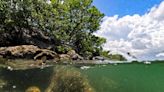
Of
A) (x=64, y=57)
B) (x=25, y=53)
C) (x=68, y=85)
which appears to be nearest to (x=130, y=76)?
(x=64, y=57)

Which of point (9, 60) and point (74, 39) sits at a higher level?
point (74, 39)

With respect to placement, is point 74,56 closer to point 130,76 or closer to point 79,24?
point 130,76

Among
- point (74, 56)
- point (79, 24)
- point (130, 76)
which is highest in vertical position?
point (79, 24)

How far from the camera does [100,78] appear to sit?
136ft

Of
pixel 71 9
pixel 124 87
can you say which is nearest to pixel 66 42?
pixel 71 9

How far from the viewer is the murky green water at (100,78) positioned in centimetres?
2883

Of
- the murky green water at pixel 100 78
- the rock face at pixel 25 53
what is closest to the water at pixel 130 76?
the murky green water at pixel 100 78

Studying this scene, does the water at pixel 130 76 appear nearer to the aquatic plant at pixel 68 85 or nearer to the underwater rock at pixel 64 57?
the underwater rock at pixel 64 57

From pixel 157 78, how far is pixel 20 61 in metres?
22.2

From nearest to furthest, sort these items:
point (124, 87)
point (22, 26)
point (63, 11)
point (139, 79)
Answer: point (124, 87) → point (139, 79) → point (22, 26) → point (63, 11)

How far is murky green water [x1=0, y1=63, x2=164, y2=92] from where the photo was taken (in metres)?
28.8

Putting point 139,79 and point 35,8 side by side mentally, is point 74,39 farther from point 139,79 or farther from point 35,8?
point 139,79

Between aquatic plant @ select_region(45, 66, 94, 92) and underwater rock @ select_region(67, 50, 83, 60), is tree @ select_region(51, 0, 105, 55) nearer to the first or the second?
underwater rock @ select_region(67, 50, 83, 60)

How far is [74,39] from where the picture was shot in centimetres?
5672
